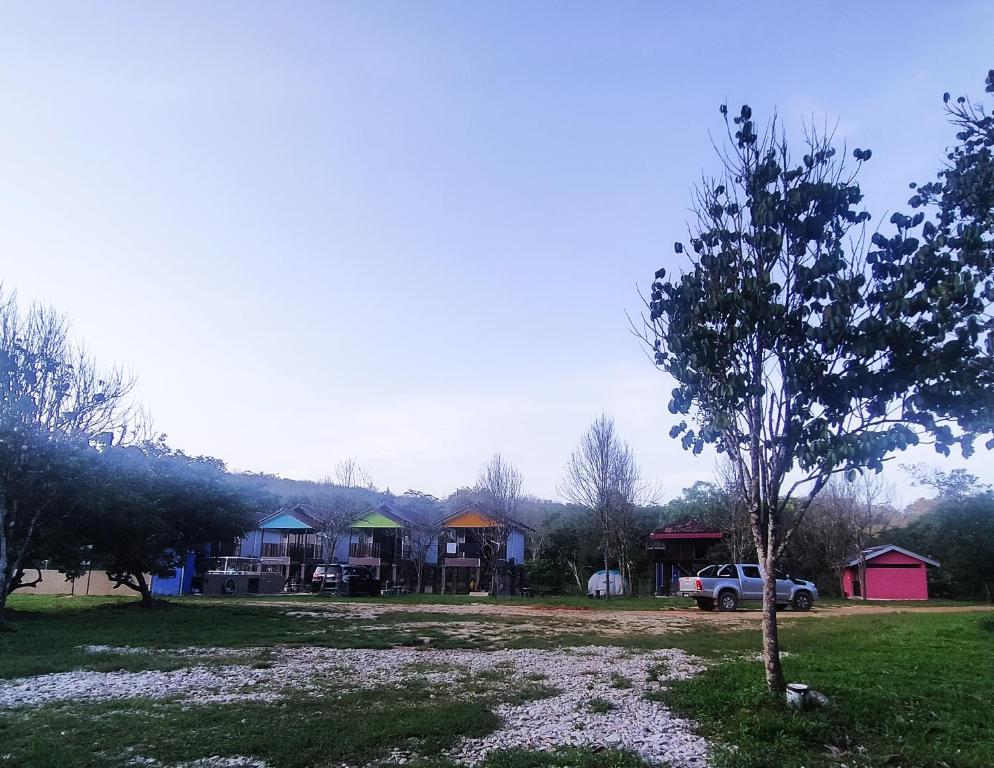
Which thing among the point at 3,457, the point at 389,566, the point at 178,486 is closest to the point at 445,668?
the point at 3,457

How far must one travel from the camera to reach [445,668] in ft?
33.0

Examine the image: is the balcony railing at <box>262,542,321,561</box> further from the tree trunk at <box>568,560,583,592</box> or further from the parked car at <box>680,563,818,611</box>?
the parked car at <box>680,563,818,611</box>

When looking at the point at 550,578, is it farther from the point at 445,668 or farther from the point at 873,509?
the point at 445,668

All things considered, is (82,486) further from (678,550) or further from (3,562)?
(678,550)

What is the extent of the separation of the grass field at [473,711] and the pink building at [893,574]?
2730 cm

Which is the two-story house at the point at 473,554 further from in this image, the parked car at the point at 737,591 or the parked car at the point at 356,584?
the parked car at the point at 737,591

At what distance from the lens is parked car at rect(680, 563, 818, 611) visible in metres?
24.7

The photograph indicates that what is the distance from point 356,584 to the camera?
112 feet

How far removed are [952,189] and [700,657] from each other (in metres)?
7.78

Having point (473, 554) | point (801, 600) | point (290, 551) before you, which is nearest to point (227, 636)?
point (801, 600)

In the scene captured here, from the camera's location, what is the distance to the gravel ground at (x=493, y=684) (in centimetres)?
609

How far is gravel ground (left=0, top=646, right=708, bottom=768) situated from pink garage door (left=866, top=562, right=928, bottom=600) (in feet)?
106

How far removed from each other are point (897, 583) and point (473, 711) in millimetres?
38760

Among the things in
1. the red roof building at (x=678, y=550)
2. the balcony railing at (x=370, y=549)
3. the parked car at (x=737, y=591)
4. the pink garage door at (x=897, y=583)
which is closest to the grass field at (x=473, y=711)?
the parked car at (x=737, y=591)
